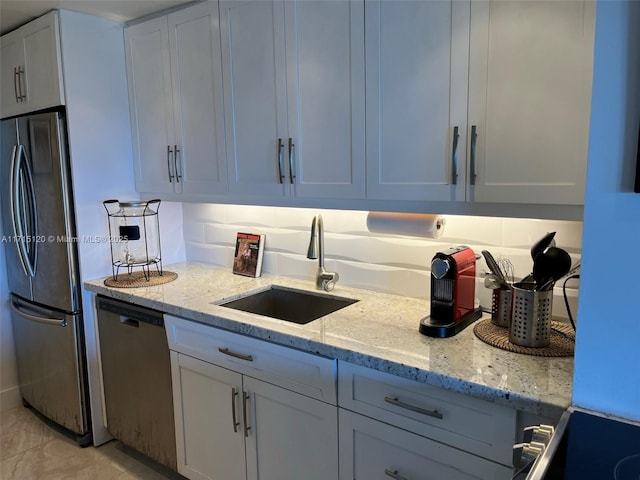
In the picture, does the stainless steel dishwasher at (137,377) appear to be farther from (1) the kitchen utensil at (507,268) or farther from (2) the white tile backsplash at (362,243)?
(1) the kitchen utensil at (507,268)

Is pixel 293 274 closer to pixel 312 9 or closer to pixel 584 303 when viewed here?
pixel 312 9

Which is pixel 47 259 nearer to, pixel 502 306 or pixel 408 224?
pixel 408 224

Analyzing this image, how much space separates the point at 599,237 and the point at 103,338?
7.52 feet

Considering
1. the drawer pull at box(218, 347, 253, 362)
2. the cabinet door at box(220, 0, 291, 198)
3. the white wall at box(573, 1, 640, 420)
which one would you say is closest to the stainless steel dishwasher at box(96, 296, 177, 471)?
the drawer pull at box(218, 347, 253, 362)

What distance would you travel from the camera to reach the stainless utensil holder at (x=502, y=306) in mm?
1676

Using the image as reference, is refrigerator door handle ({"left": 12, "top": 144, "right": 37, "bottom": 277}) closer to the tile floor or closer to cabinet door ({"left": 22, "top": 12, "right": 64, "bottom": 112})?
cabinet door ({"left": 22, "top": 12, "right": 64, "bottom": 112})

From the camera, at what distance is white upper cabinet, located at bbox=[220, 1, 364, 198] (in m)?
1.80

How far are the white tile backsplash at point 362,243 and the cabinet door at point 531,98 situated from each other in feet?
1.12

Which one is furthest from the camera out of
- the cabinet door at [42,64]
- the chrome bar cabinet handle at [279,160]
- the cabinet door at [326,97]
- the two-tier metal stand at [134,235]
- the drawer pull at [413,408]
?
the two-tier metal stand at [134,235]

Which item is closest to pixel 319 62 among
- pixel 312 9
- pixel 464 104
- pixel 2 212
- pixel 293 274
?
pixel 312 9

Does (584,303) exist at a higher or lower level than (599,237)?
lower

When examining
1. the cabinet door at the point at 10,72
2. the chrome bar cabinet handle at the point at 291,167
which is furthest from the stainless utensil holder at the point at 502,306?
the cabinet door at the point at 10,72

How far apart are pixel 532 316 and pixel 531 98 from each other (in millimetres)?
635

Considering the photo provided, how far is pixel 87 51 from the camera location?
2453 millimetres
